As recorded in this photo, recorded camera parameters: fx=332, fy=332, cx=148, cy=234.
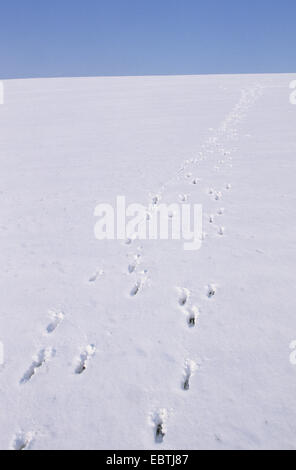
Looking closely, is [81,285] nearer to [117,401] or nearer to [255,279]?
[117,401]

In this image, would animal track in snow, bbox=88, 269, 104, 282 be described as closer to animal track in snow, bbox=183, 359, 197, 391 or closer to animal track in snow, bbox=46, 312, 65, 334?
animal track in snow, bbox=46, 312, 65, 334

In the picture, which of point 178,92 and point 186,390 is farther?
point 178,92

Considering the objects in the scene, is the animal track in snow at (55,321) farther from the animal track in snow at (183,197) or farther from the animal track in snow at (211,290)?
the animal track in snow at (183,197)

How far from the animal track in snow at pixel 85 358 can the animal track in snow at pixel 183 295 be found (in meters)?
1.16

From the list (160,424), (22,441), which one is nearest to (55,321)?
(22,441)

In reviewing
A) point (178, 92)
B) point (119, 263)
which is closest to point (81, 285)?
point (119, 263)

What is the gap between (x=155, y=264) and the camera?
15.4ft

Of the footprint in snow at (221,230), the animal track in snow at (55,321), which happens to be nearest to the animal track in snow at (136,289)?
the animal track in snow at (55,321)

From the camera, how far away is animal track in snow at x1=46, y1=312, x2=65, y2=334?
3695 mm

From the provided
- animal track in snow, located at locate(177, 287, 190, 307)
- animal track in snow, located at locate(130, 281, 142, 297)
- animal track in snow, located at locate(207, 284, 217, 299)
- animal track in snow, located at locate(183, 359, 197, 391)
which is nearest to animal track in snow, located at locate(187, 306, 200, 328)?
animal track in snow, located at locate(177, 287, 190, 307)

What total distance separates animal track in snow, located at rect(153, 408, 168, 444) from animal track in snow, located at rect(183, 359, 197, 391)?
1.00ft

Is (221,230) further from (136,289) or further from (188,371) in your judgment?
(188,371)

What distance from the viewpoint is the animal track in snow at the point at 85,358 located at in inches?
125

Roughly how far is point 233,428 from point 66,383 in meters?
1.49
